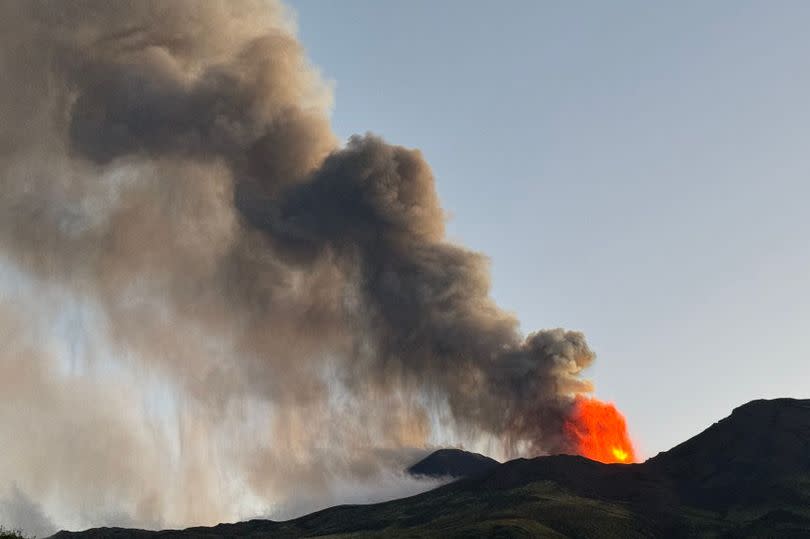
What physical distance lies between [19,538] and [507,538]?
4570 inches

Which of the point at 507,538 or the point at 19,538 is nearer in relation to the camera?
the point at 19,538

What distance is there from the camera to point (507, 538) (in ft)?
650

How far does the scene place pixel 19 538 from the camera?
112 m
